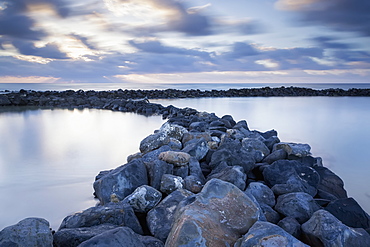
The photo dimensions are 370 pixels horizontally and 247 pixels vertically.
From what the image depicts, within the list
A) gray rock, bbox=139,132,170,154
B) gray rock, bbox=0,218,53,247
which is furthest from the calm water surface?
gray rock, bbox=0,218,53,247

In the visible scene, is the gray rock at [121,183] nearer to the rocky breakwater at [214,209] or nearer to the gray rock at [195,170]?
the rocky breakwater at [214,209]

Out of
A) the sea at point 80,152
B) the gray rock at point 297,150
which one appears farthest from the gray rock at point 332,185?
the gray rock at point 297,150

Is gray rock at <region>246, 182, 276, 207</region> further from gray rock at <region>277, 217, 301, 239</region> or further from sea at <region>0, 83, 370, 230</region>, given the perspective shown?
sea at <region>0, 83, 370, 230</region>

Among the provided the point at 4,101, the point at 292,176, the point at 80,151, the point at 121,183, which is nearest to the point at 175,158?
the point at 121,183

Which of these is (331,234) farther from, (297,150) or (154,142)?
(154,142)

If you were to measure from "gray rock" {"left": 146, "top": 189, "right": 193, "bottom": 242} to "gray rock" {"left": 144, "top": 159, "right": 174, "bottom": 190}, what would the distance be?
1.57 ft

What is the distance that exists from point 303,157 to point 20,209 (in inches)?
153

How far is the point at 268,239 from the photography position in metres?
1.64

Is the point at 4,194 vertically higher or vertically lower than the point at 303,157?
lower

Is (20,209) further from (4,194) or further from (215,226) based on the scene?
(215,226)

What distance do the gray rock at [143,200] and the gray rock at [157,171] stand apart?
328 mm

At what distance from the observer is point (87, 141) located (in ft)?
21.6

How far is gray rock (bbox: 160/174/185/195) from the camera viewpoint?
2.93 m

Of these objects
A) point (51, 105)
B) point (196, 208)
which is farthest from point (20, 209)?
point (51, 105)
